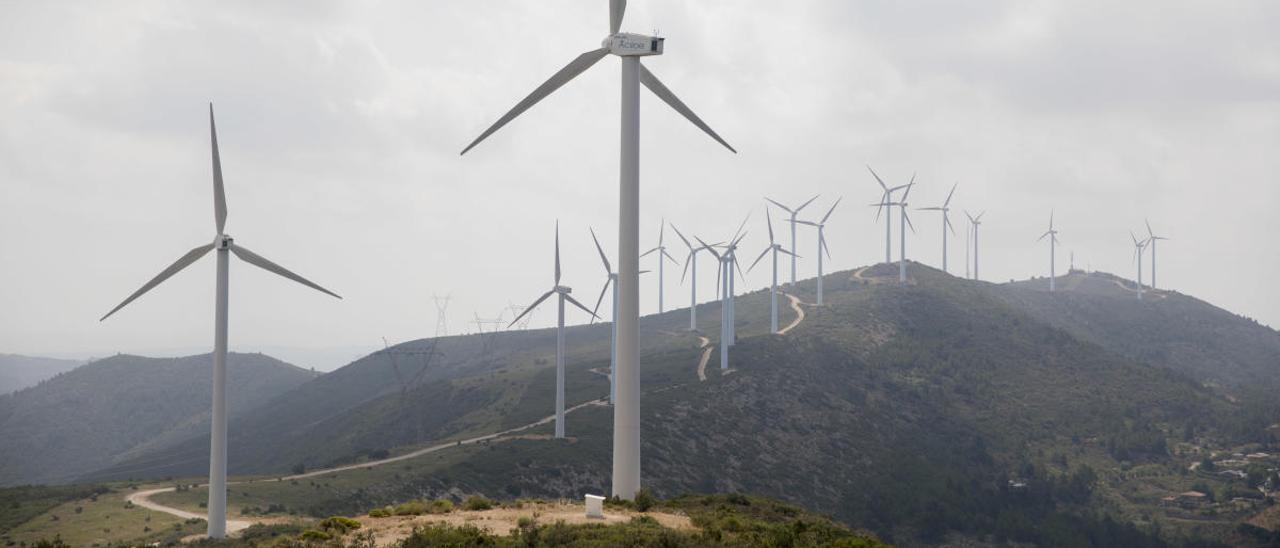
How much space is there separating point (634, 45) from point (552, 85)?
5.51 m

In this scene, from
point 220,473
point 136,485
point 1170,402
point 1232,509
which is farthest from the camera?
point 1170,402

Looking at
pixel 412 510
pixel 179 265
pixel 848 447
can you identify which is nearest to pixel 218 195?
pixel 179 265

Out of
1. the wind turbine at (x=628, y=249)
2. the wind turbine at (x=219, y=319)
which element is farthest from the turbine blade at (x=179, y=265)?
the wind turbine at (x=628, y=249)

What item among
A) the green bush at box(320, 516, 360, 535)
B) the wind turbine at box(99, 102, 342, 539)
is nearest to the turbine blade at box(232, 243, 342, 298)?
the wind turbine at box(99, 102, 342, 539)

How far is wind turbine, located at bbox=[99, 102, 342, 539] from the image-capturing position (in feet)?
215

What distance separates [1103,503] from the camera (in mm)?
150125

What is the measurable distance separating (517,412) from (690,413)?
2637 centimetres

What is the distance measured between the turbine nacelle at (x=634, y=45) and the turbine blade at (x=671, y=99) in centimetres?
185

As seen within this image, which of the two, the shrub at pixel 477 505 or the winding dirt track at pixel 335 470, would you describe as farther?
the winding dirt track at pixel 335 470

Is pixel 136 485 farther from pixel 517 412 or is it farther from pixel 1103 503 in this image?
pixel 1103 503

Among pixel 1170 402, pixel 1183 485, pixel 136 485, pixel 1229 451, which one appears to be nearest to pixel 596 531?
pixel 136 485

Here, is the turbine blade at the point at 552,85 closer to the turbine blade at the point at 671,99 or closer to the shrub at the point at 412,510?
the turbine blade at the point at 671,99

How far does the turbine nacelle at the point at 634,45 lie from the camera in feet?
183

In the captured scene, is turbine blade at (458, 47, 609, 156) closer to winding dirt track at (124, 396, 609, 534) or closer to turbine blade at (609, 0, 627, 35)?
turbine blade at (609, 0, 627, 35)
